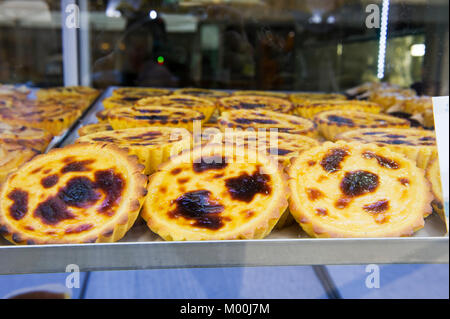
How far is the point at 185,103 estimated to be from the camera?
1.65m

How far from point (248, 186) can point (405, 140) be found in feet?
2.00

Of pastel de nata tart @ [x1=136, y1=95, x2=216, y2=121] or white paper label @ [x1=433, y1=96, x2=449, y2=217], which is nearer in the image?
white paper label @ [x1=433, y1=96, x2=449, y2=217]

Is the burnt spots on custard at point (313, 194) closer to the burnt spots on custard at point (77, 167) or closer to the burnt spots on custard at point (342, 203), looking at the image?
the burnt spots on custard at point (342, 203)

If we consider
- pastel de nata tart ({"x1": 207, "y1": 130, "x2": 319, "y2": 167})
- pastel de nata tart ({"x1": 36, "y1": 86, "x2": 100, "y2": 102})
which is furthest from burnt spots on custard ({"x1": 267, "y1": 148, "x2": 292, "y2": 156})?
pastel de nata tart ({"x1": 36, "y1": 86, "x2": 100, "y2": 102})

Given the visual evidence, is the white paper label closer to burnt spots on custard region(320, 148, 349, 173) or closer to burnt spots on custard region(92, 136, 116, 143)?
burnt spots on custard region(320, 148, 349, 173)

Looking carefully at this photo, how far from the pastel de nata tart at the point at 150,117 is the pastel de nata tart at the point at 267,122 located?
0.12 meters

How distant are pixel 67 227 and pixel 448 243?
0.92 meters

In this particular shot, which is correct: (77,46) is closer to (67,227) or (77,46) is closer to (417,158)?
(67,227)

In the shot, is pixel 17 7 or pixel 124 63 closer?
pixel 17 7

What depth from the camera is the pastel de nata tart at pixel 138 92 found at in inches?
68.6

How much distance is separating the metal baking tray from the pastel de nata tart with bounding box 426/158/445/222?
0.12 feet

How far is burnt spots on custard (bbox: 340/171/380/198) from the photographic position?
3.22 feet
